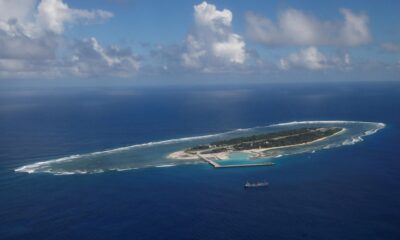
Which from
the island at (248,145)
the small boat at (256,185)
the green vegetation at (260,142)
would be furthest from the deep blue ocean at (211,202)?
the green vegetation at (260,142)

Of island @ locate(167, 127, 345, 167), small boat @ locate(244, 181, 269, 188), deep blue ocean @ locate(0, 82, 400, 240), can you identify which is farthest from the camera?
island @ locate(167, 127, 345, 167)

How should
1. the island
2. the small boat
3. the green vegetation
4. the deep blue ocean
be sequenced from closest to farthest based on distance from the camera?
the deep blue ocean < the small boat < the island < the green vegetation

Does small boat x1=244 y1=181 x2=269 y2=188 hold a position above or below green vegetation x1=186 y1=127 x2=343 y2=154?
below

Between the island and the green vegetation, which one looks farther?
the green vegetation

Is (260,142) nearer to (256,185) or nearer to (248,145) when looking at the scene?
(248,145)

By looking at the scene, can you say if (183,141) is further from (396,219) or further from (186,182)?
(396,219)

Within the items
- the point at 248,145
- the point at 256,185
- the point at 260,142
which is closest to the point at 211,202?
the point at 256,185

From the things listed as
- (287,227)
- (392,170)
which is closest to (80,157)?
(287,227)

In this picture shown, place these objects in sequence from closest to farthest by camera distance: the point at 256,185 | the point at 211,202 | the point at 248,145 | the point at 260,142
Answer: the point at 211,202
the point at 256,185
the point at 248,145
the point at 260,142

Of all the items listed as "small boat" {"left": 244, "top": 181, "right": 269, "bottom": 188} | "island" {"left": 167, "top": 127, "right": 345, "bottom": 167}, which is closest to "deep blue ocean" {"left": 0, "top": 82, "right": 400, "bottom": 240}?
"small boat" {"left": 244, "top": 181, "right": 269, "bottom": 188}

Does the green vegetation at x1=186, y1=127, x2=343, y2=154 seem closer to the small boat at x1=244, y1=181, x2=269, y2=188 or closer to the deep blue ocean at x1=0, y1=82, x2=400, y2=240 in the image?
the deep blue ocean at x1=0, y1=82, x2=400, y2=240
